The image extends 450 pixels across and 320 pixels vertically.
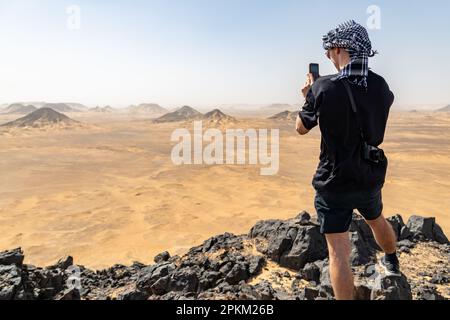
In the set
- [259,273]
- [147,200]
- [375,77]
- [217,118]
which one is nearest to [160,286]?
[259,273]

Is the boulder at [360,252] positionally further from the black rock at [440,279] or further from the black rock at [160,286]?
the black rock at [160,286]

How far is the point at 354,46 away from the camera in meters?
2.06

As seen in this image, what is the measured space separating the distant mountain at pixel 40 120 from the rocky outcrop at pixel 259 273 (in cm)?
4512

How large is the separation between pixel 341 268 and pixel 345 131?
833 millimetres

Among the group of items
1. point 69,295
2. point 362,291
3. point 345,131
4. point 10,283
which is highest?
point 345,131

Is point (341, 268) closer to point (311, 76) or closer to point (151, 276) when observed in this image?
point (311, 76)

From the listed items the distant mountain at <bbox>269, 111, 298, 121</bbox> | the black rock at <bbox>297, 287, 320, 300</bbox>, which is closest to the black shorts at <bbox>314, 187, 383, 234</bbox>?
the black rock at <bbox>297, 287, 320, 300</bbox>

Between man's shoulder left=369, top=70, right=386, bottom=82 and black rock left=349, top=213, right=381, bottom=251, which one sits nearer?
man's shoulder left=369, top=70, right=386, bottom=82

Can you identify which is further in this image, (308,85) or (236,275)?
(236,275)

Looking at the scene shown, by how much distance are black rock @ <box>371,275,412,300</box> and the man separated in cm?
90

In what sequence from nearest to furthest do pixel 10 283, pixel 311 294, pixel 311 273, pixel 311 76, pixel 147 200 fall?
pixel 311 76 → pixel 311 294 → pixel 10 283 → pixel 311 273 → pixel 147 200

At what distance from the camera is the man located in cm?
195

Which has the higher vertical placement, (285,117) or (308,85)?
(308,85)

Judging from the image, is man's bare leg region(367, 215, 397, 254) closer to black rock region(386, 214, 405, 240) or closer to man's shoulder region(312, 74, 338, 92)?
man's shoulder region(312, 74, 338, 92)
